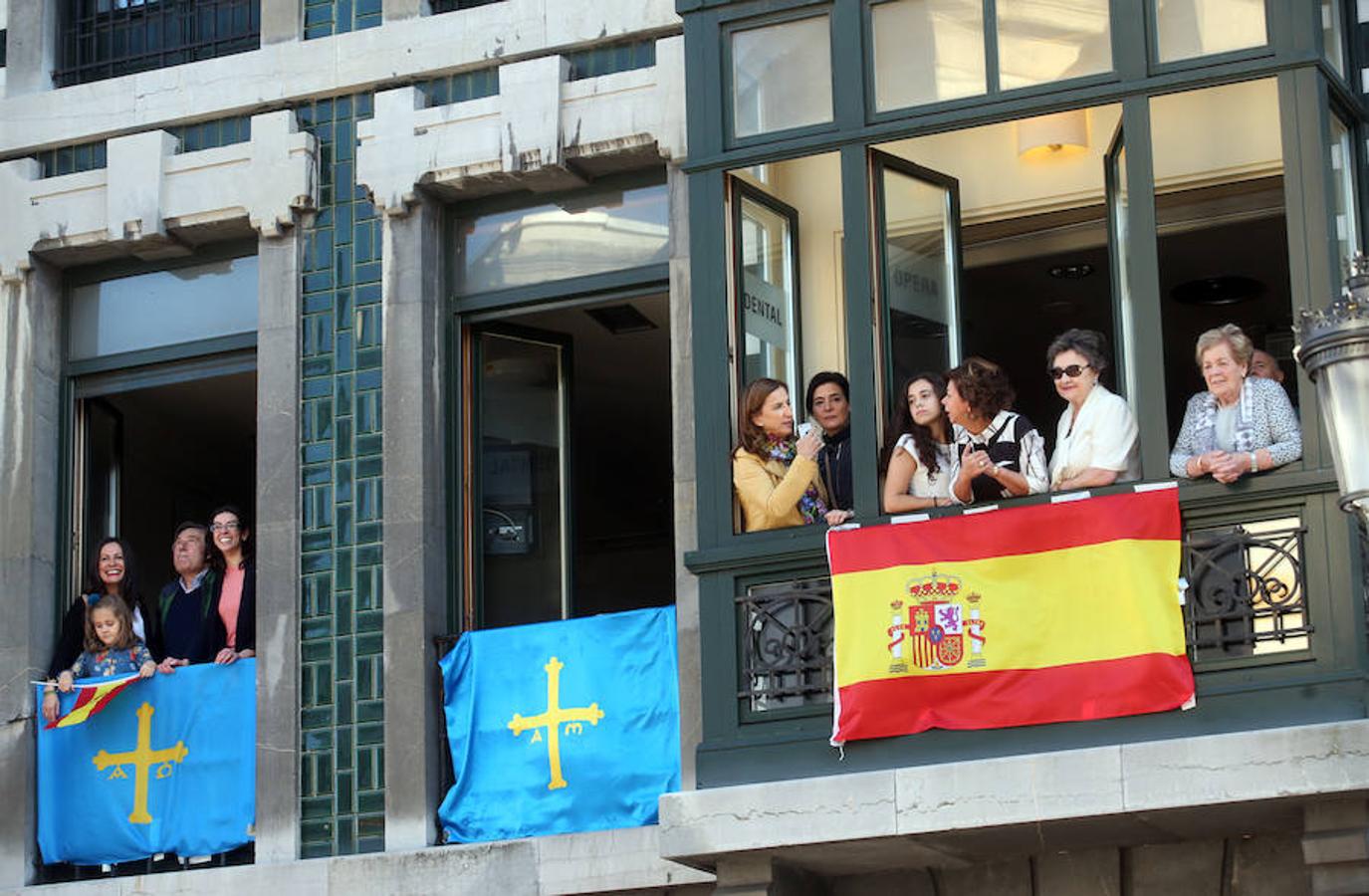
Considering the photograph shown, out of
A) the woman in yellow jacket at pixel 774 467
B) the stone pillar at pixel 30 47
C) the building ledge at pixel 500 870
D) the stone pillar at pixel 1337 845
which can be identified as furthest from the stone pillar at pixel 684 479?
the stone pillar at pixel 30 47

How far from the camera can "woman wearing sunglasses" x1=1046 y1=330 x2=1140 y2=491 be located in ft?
46.3

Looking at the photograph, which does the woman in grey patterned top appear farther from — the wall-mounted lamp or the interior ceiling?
the interior ceiling

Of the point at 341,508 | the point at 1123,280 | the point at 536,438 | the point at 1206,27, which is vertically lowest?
the point at 341,508

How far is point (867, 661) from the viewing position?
14.3 m

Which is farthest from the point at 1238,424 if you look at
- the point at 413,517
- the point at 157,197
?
the point at 157,197

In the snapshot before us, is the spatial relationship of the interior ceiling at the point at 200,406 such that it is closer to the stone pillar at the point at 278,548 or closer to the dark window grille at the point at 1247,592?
the stone pillar at the point at 278,548

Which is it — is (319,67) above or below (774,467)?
above

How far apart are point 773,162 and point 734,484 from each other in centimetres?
181

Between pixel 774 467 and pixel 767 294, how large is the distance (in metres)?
1.08

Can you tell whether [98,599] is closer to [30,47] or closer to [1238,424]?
[30,47]

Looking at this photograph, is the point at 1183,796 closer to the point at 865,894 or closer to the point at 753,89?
the point at 865,894

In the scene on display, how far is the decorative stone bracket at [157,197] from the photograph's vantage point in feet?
56.9

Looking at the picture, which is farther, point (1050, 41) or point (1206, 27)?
point (1050, 41)

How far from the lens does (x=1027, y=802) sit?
44.8 ft
